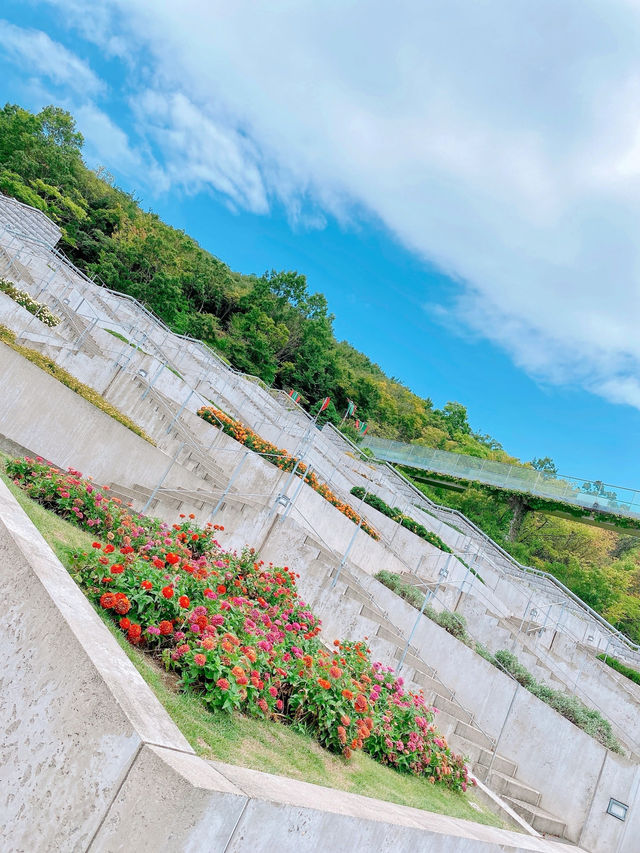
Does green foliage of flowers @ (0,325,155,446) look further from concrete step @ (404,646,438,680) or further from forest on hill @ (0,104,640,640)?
forest on hill @ (0,104,640,640)

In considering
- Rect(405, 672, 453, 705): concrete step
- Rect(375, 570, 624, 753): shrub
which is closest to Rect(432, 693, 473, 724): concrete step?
Rect(405, 672, 453, 705): concrete step

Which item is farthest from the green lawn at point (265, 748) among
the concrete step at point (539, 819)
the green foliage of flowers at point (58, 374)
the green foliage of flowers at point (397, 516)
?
the green foliage of flowers at point (397, 516)

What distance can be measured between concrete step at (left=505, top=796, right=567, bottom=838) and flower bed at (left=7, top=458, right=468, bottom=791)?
8.04 ft

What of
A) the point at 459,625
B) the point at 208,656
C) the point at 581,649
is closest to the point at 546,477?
the point at 581,649

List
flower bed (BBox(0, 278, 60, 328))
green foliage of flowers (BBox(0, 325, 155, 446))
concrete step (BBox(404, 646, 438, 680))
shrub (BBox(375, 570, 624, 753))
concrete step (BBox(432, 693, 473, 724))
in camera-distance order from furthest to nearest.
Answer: flower bed (BBox(0, 278, 60, 328)), green foliage of flowers (BBox(0, 325, 155, 446)), concrete step (BBox(404, 646, 438, 680)), shrub (BBox(375, 570, 624, 753)), concrete step (BBox(432, 693, 473, 724))

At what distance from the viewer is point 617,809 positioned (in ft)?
31.3

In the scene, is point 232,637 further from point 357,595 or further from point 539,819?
point 539,819

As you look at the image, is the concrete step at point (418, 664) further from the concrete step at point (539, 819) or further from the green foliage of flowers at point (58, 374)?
the green foliage of flowers at point (58, 374)

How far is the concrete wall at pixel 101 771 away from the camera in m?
2.73

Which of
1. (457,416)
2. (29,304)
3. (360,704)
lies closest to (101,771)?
(360,704)

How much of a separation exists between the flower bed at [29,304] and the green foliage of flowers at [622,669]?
71.6 feet

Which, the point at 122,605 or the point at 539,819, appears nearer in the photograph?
the point at 122,605

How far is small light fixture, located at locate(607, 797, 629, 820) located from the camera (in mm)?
9469

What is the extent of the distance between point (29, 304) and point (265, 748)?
17286 mm
